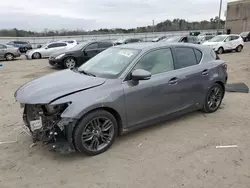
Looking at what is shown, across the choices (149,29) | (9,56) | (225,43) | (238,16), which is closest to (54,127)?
(9,56)

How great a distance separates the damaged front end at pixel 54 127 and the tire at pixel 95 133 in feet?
0.38

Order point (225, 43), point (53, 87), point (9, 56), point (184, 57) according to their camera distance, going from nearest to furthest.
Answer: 1. point (53, 87)
2. point (184, 57)
3. point (9, 56)
4. point (225, 43)

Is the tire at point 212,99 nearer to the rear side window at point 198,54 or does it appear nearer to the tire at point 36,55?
the rear side window at point 198,54

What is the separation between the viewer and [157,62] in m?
4.03

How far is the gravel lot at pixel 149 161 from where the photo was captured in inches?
112

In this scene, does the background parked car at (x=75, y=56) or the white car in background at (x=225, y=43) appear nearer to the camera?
the background parked car at (x=75, y=56)

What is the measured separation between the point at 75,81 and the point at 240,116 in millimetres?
3559

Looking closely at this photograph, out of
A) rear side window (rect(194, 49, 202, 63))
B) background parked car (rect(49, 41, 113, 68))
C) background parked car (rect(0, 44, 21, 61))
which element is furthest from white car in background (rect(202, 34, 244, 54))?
background parked car (rect(0, 44, 21, 61))

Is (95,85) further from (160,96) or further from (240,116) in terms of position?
(240,116)

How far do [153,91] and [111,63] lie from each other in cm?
89

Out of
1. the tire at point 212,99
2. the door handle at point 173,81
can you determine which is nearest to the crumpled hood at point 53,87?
the door handle at point 173,81

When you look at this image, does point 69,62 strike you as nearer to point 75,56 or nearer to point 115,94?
point 75,56

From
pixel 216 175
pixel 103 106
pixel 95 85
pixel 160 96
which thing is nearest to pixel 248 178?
pixel 216 175

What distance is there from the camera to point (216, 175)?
2.93m
